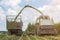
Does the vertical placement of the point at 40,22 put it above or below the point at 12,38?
above

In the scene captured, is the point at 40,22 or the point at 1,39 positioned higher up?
the point at 40,22

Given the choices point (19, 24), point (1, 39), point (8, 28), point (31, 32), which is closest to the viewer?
point (1, 39)

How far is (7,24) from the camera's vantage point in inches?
551

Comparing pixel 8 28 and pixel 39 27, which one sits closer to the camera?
pixel 39 27

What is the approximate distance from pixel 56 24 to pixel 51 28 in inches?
38.6

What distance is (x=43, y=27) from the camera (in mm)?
11625

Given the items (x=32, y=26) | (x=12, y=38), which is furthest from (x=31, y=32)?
(x=12, y=38)

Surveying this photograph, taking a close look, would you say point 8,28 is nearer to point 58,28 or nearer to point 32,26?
point 32,26

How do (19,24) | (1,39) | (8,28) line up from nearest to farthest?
(1,39) < (8,28) < (19,24)

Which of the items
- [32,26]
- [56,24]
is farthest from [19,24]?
[56,24]

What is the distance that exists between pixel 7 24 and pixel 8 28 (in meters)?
0.29

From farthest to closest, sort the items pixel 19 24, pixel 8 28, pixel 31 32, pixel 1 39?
pixel 19 24
pixel 8 28
pixel 31 32
pixel 1 39

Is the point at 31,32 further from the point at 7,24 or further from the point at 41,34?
the point at 7,24

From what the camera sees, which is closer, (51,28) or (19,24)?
(51,28)
